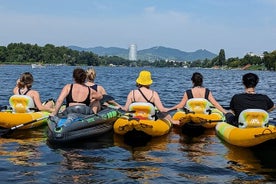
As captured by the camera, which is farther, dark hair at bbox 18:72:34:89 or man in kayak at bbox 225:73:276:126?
dark hair at bbox 18:72:34:89

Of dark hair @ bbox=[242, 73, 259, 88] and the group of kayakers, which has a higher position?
dark hair @ bbox=[242, 73, 259, 88]

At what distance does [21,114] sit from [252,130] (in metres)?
6.37

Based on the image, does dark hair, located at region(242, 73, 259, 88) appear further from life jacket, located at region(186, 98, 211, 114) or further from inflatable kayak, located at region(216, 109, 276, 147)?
life jacket, located at region(186, 98, 211, 114)

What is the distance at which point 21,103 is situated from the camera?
12742mm

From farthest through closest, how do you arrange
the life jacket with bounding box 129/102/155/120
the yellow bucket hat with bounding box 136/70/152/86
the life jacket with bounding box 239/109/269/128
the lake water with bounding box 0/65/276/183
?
the yellow bucket hat with bounding box 136/70/152/86, the life jacket with bounding box 129/102/155/120, the life jacket with bounding box 239/109/269/128, the lake water with bounding box 0/65/276/183

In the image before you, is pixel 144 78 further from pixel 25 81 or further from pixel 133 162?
pixel 25 81

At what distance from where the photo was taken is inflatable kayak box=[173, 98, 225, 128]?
→ 41.6 feet

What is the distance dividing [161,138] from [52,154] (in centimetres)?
→ 337

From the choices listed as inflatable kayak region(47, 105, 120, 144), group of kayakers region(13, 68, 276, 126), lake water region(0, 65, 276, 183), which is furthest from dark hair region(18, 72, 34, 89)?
inflatable kayak region(47, 105, 120, 144)

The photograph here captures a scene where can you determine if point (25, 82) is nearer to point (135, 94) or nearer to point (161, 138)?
point (135, 94)

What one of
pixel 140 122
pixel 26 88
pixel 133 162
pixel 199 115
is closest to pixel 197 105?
pixel 199 115

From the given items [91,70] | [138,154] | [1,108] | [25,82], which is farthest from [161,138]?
[1,108]

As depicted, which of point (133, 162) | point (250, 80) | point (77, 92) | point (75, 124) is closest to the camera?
point (133, 162)

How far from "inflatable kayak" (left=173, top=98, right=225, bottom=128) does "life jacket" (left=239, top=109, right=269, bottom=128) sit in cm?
242
